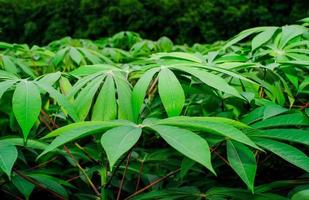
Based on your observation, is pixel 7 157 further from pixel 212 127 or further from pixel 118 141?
pixel 212 127

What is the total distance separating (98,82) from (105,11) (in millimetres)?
10620

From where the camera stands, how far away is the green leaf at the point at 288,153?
780mm

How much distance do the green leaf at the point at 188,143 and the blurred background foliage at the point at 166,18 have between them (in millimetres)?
9616

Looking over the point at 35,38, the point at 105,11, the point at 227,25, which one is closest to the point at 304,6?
the point at 227,25

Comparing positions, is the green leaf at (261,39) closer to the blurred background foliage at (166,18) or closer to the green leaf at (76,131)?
the green leaf at (76,131)

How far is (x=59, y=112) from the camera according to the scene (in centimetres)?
126

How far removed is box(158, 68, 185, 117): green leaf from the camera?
847 millimetres

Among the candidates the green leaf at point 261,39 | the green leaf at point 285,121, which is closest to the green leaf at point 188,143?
the green leaf at point 285,121

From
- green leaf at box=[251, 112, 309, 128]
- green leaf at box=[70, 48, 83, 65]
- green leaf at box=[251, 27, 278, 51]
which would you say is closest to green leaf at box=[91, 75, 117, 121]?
green leaf at box=[251, 112, 309, 128]

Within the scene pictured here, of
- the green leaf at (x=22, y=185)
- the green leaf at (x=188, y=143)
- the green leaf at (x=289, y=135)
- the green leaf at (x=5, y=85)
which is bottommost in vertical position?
the green leaf at (x=22, y=185)

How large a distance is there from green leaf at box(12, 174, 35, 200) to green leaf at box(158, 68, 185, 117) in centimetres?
43

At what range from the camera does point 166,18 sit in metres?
10.7

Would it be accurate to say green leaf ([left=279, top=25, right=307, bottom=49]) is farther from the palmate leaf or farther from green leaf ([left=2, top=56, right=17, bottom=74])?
green leaf ([left=2, top=56, right=17, bottom=74])

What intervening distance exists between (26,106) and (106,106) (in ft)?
0.61
